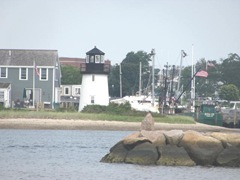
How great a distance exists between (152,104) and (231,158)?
56.2 metres

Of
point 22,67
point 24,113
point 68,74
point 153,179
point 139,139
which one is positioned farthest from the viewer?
point 68,74

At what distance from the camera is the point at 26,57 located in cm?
9388

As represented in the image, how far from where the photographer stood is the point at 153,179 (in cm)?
3644

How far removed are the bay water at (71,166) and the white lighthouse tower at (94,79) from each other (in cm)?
2310

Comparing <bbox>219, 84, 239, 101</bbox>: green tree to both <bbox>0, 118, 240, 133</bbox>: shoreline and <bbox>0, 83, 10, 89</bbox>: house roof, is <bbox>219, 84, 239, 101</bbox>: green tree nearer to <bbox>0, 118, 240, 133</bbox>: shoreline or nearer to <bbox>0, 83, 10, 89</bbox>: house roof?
<bbox>0, 83, 10, 89</bbox>: house roof

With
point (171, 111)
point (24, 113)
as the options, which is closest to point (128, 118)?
point (24, 113)

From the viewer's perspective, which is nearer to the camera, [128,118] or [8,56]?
[128,118]

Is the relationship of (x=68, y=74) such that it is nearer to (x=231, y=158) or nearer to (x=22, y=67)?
(x=22, y=67)

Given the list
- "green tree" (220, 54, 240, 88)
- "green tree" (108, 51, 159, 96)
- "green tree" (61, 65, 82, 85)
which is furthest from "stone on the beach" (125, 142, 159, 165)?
"green tree" (220, 54, 240, 88)

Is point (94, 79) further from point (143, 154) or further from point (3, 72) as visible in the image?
point (143, 154)

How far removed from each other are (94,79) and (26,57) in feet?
41.7

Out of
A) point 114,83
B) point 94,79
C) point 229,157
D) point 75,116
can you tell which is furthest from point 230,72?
point 229,157

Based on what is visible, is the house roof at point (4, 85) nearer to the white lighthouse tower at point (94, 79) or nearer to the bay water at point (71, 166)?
the white lighthouse tower at point (94, 79)

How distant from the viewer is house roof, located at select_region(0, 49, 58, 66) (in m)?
92.9
